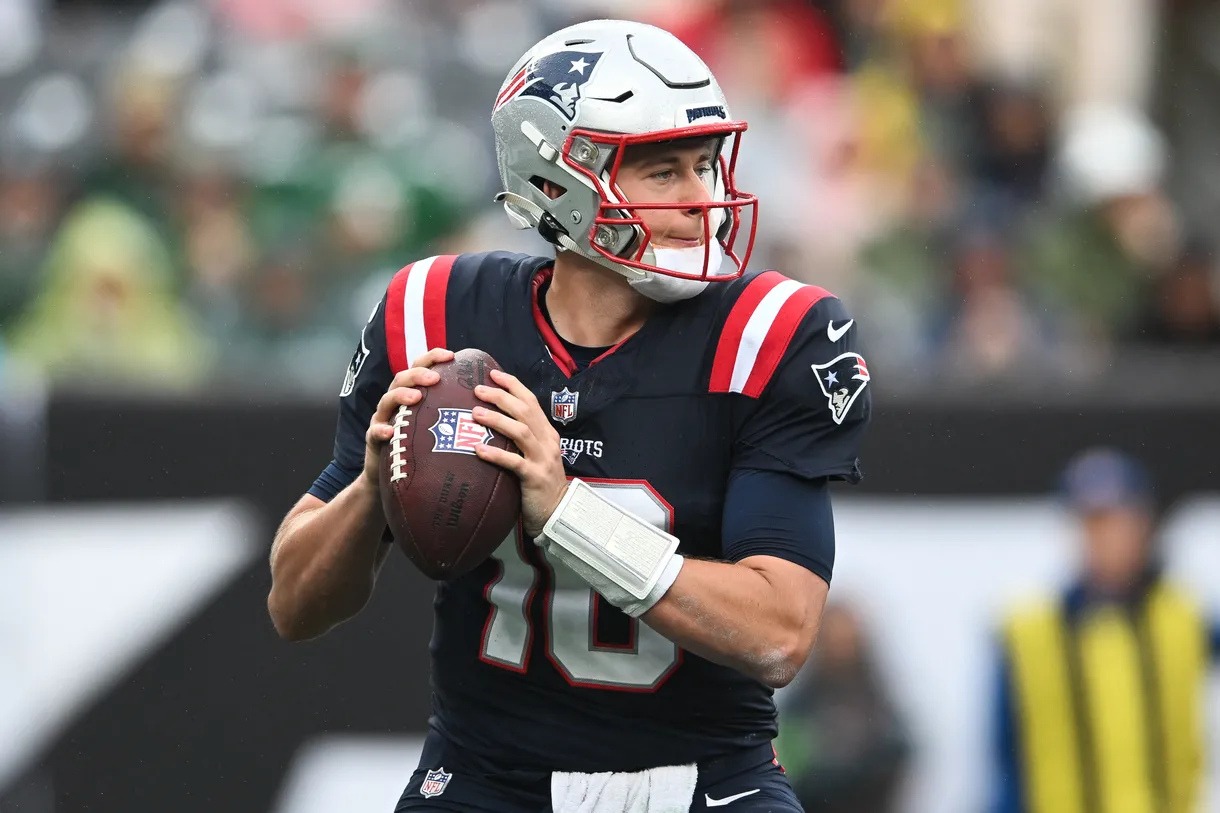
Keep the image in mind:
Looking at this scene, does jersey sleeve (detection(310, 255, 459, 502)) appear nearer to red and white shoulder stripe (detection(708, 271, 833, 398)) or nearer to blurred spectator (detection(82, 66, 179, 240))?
red and white shoulder stripe (detection(708, 271, 833, 398))

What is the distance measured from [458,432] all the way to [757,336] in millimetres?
647

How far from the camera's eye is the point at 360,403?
349 cm

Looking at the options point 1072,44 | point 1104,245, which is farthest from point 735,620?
point 1072,44

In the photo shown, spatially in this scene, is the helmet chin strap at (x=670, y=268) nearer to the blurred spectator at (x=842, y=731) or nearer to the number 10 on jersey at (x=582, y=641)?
the number 10 on jersey at (x=582, y=641)

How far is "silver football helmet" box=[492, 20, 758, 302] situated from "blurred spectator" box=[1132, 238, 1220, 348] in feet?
14.9

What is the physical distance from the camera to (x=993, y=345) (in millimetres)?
7137

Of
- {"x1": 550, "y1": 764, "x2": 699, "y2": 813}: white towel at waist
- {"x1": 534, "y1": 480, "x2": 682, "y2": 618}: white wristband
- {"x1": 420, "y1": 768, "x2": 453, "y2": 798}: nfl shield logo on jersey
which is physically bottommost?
{"x1": 420, "y1": 768, "x2": 453, "y2": 798}: nfl shield logo on jersey

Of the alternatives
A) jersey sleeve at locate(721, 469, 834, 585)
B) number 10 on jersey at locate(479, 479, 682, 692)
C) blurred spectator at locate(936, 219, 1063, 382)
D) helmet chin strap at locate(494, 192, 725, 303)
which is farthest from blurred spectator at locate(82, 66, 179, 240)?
jersey sleeve at locate(721, 469, 834, 585)

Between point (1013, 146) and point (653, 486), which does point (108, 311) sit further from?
point (1013, 146)

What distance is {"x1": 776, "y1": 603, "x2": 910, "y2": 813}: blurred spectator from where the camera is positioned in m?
5.95

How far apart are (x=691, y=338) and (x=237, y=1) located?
20.2 ft

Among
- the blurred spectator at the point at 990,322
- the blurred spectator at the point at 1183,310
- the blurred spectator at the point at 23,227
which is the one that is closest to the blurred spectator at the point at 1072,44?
the blurred spectator at the point at 1183,310

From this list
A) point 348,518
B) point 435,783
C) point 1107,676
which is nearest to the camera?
point 348,518

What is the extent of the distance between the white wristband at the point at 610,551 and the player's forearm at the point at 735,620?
0.11ft
